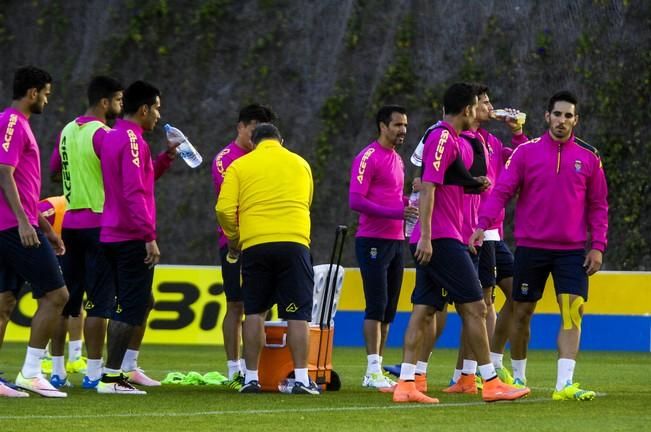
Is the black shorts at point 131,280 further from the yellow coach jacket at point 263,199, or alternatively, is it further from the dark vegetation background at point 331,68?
the dark vegetation background at point 331,68

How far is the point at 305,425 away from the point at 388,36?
1879cm

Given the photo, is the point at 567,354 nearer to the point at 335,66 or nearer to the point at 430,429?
the point at 430,429

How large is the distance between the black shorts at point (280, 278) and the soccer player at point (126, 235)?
765mm

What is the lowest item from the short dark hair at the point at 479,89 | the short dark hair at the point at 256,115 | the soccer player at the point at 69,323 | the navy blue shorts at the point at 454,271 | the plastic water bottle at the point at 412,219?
the soccer player at the point at 69,323

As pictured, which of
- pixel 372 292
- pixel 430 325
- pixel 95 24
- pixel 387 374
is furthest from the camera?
pixel 95 24

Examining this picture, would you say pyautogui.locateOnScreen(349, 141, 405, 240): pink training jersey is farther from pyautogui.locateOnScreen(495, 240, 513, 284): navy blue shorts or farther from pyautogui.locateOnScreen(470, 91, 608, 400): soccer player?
pyautogui.locateOnScreen(470, 91, 608, 400): soccer player

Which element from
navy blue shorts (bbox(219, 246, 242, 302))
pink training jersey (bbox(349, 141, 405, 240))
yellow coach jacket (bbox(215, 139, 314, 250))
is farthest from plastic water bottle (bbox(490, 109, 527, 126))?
navy blue shorts (bbox(219, 246, 242, 302))

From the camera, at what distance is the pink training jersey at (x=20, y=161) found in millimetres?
11031

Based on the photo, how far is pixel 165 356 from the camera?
17688 mm

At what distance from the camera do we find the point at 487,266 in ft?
42.6

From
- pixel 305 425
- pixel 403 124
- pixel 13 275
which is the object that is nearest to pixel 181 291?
pixel 403 124

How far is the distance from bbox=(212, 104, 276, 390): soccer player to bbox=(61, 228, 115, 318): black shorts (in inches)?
45.8

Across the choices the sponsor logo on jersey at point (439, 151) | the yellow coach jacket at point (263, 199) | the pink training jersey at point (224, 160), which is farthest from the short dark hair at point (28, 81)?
the sponsor logo on jersey at point (439, 151)

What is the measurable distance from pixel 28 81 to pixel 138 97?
38.5 inches
